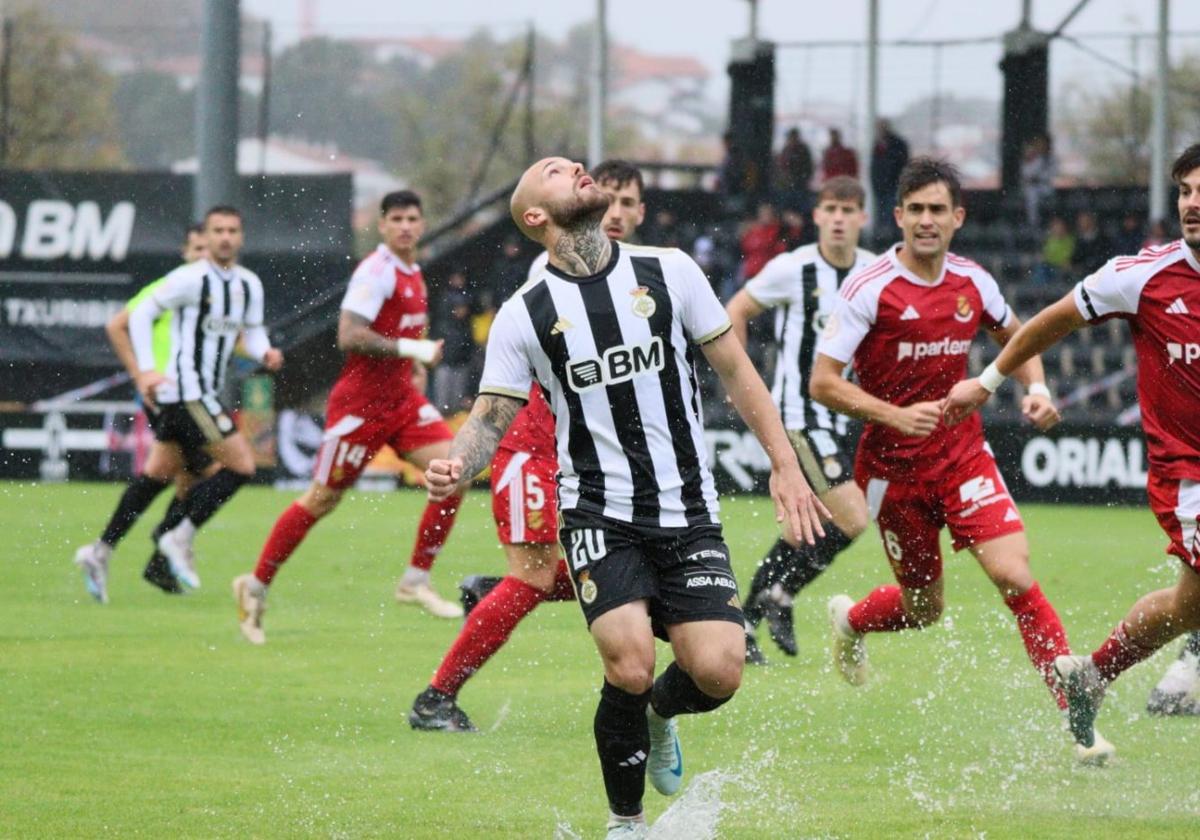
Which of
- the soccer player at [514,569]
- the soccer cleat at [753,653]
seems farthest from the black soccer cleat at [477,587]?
the soccer cleat at [753,653]

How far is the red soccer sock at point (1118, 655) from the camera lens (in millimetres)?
6277

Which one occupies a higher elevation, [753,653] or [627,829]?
[627,829]

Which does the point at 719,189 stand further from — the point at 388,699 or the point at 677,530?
the point at 677,530

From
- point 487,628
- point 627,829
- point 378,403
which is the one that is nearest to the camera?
point 627,829

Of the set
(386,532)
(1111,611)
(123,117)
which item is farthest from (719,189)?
(1111,611)

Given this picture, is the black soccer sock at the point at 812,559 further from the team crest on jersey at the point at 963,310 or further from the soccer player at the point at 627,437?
the soccer player at the point at 627,437

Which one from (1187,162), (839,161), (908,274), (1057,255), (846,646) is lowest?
(846,646)

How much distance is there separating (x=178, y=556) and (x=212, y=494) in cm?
47

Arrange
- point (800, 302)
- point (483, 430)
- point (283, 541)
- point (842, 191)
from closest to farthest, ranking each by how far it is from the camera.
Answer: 1. point (483, 430)
2. point (842, 191)
3. point (800, 302)
4. point (283, 541)

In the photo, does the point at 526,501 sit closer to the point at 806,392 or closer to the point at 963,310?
the point at 963,310

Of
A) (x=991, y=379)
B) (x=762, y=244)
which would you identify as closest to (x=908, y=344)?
(x=991, y=379)

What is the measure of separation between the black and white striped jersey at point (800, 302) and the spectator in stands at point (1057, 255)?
536 inches

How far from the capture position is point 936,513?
23.8 feet

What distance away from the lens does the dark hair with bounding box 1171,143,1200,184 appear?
571 centimetres
